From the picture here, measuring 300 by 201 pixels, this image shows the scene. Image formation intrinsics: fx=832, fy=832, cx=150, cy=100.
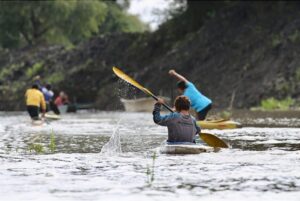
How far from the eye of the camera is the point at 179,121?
57.0 feet

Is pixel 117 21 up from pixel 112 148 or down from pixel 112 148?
up

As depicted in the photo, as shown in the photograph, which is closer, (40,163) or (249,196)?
(249,196)

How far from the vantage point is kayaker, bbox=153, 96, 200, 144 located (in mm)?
17375

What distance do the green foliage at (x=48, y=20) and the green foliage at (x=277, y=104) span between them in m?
30.1

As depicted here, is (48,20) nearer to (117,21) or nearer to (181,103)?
(117,21)

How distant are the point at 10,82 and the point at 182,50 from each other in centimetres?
1872

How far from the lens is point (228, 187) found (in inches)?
492

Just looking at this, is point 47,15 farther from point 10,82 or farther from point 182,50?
point 182,50

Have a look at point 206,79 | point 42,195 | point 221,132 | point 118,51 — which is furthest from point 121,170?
point 118,51

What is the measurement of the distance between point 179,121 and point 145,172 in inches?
128

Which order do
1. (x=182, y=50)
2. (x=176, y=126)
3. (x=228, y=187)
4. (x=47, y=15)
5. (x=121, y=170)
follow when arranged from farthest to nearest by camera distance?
(x=47, y=15), (x=182, y=50), (x=176, y=126), (x=121, y=170), (x=228, y=187)

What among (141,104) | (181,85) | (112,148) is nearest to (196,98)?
(181,85)

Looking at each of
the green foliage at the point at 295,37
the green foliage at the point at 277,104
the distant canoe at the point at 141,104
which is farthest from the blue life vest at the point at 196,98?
the distant canoe at the point at 141,104

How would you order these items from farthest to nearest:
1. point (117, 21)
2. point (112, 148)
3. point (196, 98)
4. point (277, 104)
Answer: point (117, 21) → point (277, 104) → point (196, 98) → point (112, 148)
